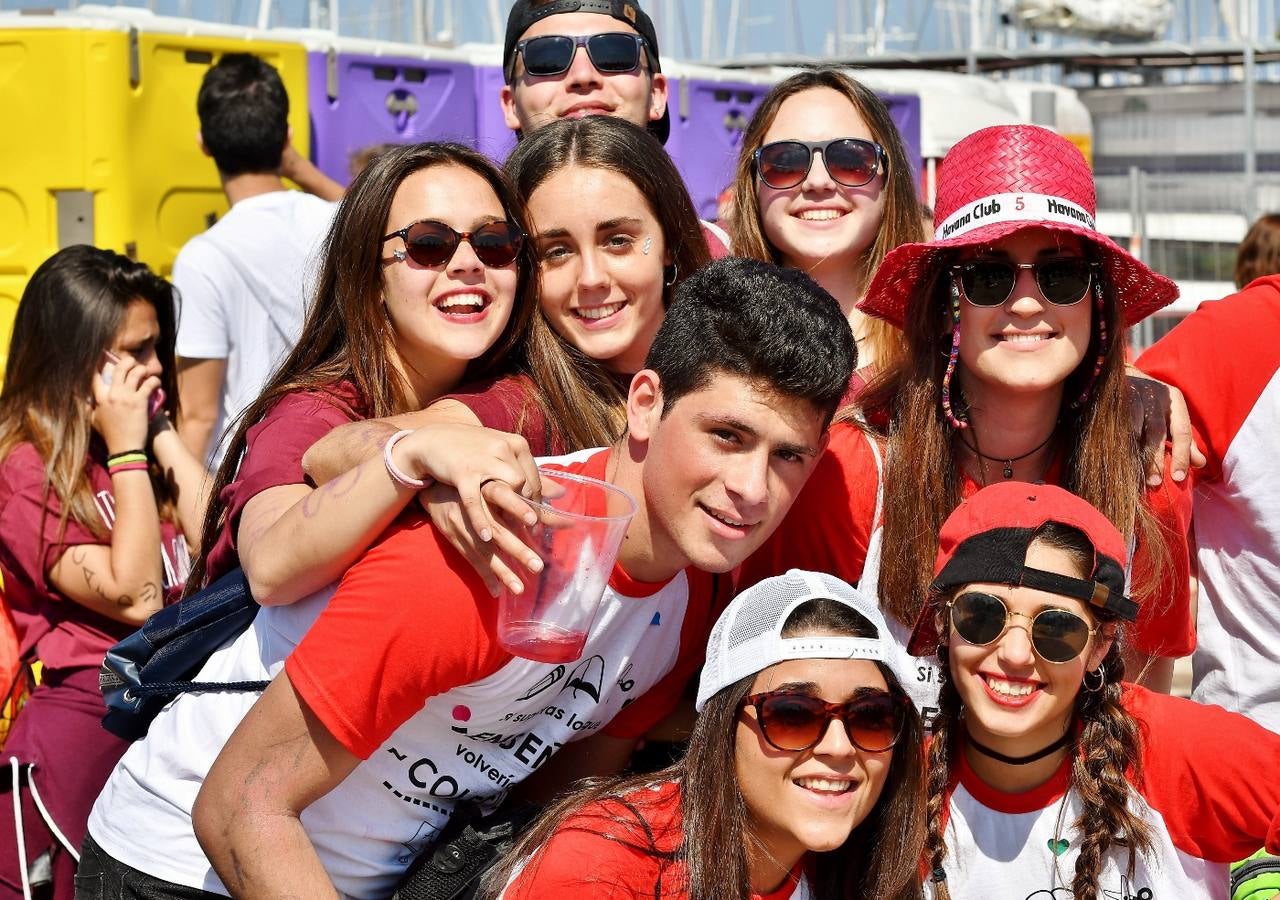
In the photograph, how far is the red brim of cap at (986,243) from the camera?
307 centimetres

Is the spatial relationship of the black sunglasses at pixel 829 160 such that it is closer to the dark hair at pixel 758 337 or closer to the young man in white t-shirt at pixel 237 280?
the dark hair at pixel 758 337

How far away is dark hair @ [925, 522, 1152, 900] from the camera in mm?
2785

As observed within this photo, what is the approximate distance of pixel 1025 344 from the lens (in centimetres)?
307

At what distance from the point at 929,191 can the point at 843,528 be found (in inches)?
240

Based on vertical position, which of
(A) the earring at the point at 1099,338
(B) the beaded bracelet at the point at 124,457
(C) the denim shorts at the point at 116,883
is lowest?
(C) the denim shorts at the point at 116,883

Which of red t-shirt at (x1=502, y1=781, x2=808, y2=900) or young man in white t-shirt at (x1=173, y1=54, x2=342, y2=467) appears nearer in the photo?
red t-shirt at (x1=502, y1=781, x2=808, y2=900)

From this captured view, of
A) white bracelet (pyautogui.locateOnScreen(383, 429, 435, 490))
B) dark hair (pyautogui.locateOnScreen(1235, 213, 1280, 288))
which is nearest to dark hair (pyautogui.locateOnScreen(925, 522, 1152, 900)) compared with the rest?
white bracelet (pyautogui.locateOnScreen(383, 429, 435, 490))

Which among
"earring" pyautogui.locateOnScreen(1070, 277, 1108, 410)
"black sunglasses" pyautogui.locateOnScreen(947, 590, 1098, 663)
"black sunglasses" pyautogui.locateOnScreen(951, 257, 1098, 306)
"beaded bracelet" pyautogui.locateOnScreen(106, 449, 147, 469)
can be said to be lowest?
"black sunglasses" pyautogui.locateOnScreen(947, 590, 1098, 663)

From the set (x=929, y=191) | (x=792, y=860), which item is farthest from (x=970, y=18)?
(x=792, y=860)

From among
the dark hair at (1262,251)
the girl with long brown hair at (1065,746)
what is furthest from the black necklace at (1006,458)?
the dark hair at (1262,251)

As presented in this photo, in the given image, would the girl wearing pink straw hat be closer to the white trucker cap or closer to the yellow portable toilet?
the white trucker cap

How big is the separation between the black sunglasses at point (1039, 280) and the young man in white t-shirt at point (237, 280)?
303 cm

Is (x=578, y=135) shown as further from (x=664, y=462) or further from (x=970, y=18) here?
(x=970, y=18)

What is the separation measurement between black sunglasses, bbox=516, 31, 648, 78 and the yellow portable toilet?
2.71 m
